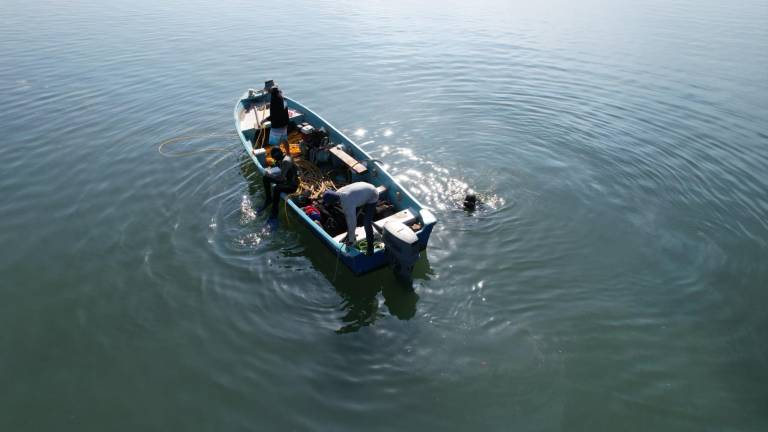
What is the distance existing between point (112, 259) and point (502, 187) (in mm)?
11479

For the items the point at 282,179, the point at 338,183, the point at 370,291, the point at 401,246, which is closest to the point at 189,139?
the point at 282,179

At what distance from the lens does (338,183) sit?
44.0 feet

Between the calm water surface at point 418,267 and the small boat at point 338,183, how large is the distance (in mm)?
805

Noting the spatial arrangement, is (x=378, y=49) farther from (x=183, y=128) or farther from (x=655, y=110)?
Result: (x=655, y=110)

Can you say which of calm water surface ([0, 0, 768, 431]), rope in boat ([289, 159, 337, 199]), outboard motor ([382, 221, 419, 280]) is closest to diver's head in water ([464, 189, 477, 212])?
calm water surface ([0, 0, 768, 431])

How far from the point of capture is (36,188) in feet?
A: 46.5

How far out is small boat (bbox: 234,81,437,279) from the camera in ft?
31.2

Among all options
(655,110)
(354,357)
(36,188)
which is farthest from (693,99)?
(36,188)

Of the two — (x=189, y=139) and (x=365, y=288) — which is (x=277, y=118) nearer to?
(x=189, y=139)

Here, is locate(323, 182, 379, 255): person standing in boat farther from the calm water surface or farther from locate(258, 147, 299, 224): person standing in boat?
locate(258, 147, 299, 224): person standing in boat

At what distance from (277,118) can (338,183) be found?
11.1 feet

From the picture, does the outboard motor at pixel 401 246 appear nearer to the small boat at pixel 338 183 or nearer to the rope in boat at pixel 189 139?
the small boat at pixel 338 183

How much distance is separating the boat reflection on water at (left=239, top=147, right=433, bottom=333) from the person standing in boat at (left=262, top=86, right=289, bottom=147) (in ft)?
15.8

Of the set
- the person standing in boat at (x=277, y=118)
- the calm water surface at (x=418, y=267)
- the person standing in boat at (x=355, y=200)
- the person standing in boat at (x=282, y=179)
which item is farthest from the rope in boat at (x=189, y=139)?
the person standing in boat at (x=355, y=200)
